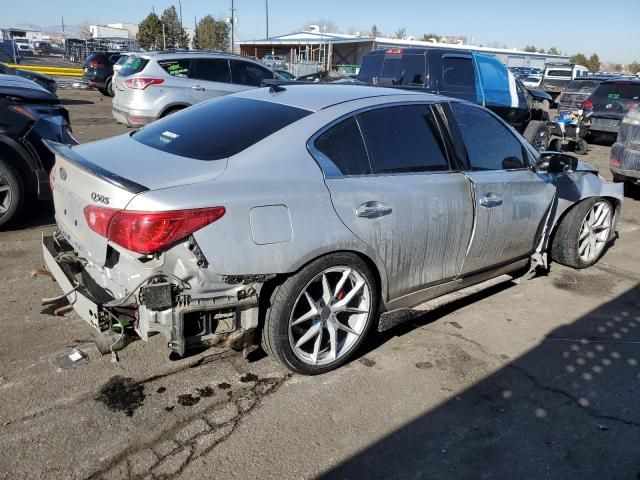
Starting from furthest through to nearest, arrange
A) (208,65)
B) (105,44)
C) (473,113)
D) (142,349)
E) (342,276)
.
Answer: (105,44) → (208,65) → (473,113) → (142,349) → (342,276)

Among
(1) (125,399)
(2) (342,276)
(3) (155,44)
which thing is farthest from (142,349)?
(3) (155,44)

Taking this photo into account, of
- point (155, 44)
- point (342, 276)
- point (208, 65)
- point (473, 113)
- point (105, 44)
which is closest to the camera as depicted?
point (342, 276)

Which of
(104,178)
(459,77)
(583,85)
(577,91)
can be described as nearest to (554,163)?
(104,178)

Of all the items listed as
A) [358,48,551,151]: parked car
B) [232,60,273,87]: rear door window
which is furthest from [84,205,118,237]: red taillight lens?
[232,60,273,87]: rear door window

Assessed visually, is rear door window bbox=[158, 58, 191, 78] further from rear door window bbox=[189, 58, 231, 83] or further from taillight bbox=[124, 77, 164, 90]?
taillight bbox=[124, 77, 164, 90]

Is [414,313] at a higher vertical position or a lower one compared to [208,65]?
lower

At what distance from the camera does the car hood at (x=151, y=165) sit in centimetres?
268

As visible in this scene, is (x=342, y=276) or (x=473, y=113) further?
(x=473, y=113)

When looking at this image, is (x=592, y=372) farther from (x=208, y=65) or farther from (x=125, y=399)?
(x=208, y=65)

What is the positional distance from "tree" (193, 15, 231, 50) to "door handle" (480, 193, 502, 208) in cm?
7298

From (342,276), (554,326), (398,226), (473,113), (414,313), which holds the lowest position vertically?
(554,326)

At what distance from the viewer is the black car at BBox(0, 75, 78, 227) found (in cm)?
510

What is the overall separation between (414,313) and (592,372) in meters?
1.16

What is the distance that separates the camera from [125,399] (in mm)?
2883
